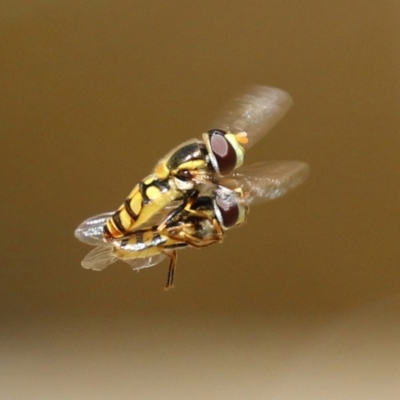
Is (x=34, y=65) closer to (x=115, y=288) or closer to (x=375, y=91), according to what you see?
(x=115, y=288)

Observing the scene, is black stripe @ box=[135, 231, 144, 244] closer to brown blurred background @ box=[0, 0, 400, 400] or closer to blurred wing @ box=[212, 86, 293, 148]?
blurred wing @ box=[212, 86, 293, 148]

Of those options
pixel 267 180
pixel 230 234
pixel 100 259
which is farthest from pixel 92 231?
pixel 230 234

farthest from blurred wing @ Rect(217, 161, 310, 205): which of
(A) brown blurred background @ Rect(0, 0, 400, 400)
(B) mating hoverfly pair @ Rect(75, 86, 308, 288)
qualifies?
(A) brown blurred background @ Rect(0, 0, 400, 400)

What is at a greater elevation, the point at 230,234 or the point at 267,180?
the point at 230,234

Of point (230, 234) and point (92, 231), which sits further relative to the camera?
point (230, 234)

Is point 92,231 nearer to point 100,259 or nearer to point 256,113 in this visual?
point 100,259

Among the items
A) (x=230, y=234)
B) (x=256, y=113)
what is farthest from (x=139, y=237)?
(x=230, y=234)
